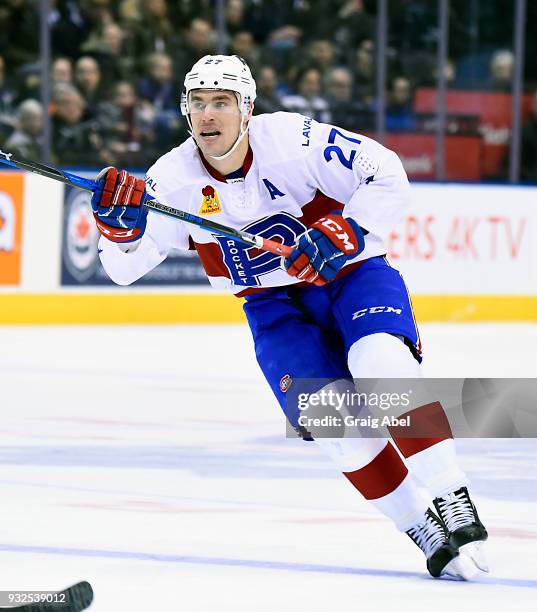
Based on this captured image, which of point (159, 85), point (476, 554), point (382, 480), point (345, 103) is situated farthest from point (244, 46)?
point (476, 554)

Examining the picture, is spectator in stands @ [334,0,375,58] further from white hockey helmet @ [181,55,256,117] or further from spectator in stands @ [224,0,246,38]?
white hockey helmet @ [181,55,256,117]

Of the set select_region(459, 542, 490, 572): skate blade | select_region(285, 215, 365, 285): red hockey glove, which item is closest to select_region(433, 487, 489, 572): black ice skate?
select_region(459, 542, 490, 572): skate blade

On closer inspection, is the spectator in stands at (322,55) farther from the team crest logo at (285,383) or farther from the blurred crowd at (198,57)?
→ the team crest logo at (285,383)

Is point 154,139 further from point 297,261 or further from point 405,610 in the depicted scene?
point 405,610

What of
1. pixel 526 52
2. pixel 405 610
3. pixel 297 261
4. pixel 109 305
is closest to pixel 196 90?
pixel 297 261

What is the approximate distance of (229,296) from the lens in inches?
377

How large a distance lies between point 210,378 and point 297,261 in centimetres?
357

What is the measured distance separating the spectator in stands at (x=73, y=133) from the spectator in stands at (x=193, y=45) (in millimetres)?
663

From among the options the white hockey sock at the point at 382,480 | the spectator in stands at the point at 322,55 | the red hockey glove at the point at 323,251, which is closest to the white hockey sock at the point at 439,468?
the white hockey sock at the point at 382,480

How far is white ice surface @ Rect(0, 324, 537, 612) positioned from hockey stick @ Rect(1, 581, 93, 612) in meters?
0.07

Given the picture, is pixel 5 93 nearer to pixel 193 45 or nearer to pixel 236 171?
pixel 193 45

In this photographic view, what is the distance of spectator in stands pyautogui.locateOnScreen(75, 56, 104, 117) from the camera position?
366 inches

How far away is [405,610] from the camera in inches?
114

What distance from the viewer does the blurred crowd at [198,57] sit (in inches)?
361
